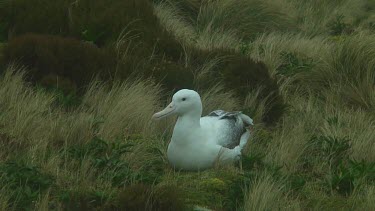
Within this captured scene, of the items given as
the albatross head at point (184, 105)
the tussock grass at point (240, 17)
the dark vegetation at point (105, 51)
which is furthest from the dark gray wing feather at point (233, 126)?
the tussock grass at point (240, 17)

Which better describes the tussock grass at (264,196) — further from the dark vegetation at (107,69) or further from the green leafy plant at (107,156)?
the green leafy plant at (107,156)

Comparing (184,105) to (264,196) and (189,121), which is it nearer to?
(189,121)

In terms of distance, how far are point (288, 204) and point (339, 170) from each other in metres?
1.01

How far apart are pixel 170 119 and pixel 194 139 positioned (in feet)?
4.19

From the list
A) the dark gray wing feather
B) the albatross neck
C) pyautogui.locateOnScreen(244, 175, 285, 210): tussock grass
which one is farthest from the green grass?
the albatross neck

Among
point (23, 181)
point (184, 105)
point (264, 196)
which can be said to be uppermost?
point (184, 105)

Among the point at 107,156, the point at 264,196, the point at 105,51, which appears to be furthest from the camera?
the point at 105,51

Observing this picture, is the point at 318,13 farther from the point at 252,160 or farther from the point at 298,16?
the point at 252,160

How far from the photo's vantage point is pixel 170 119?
8.24m

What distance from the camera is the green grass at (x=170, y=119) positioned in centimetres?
621

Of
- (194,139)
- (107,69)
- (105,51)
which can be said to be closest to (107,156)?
(194,139)

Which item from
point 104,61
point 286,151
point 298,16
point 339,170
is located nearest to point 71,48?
point 104,61

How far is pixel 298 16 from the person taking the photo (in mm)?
15820

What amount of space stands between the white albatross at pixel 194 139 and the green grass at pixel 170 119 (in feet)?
0.35
